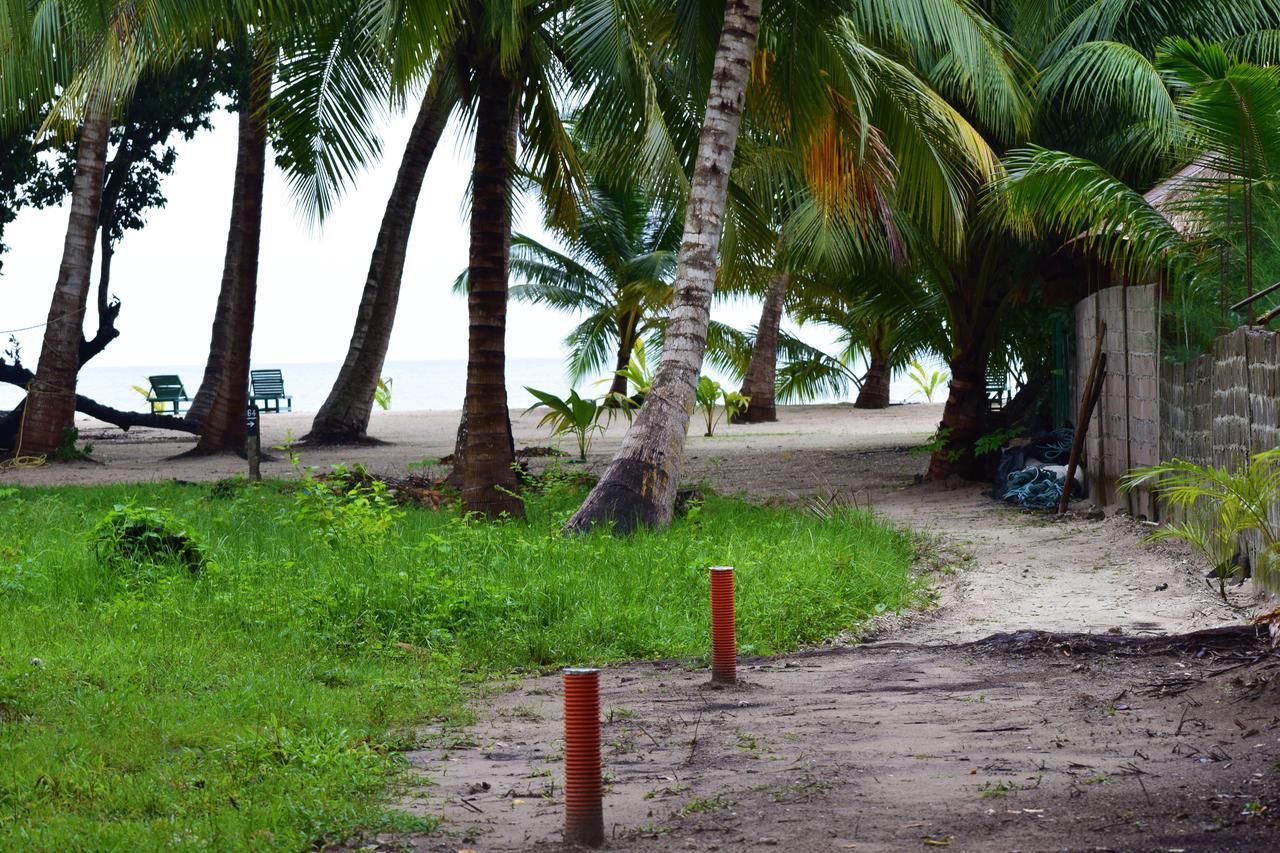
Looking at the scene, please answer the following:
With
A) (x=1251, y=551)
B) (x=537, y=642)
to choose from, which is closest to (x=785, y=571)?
Result: (x=537, y=642)

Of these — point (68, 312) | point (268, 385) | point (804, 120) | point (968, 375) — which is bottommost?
point (968, 375)

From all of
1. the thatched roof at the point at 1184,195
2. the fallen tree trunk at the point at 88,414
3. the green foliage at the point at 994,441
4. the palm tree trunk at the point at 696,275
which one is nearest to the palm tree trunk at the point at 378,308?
the fallen tree trunk at the point at 88,414

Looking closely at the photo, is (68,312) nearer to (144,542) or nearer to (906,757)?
(144,542)

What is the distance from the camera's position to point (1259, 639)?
5.95m

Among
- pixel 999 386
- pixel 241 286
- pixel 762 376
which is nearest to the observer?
pixel 241 286

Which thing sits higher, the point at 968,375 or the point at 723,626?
the point at 968,375

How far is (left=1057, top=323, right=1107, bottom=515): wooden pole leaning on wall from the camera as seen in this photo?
11844 millimetres

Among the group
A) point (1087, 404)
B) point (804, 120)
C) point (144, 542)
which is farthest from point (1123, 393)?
point (144, 542)

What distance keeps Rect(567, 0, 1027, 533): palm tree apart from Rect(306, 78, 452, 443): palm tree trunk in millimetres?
7879

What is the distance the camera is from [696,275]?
33.2ft

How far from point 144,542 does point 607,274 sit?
21842 mm

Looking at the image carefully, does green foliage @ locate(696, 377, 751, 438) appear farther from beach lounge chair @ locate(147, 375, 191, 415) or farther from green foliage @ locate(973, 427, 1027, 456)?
beach lounge chair @ locate(147, 375, 191, 415)

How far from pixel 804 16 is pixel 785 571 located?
5316mm

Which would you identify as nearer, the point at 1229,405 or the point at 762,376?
the point at 1229,405
